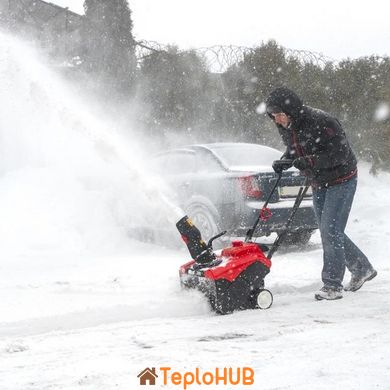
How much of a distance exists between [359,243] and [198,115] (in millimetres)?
10377

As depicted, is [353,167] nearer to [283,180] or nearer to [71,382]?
[283,180]

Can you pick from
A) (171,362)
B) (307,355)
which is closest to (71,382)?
(171,362)

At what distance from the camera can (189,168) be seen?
24.6ft

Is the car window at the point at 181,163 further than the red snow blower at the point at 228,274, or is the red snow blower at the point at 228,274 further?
the car window at the point at 181,163

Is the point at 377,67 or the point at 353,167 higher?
the point at 377,67

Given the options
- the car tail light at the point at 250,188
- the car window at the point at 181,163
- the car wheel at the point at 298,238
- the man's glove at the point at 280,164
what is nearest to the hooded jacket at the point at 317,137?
the man's glove at the point at 280,164

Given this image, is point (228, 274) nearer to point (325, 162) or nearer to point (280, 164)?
point (280, 164)

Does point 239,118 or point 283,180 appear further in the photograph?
point 239,118

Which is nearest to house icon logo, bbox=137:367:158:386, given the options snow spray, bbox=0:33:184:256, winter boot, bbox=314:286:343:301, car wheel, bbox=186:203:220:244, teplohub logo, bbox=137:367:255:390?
teplohub logo, bbox=137:367:255:390

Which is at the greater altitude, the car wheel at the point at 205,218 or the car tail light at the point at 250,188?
the car tail light at the point at 250,188

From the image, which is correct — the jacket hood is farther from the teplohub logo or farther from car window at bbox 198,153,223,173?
car window at bbox 198,153,223,173

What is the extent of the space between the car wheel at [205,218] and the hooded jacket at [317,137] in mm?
2318

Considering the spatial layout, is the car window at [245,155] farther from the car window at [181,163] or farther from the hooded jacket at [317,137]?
the hooded jacket at [317,137]

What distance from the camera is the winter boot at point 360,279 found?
15.9 feet
